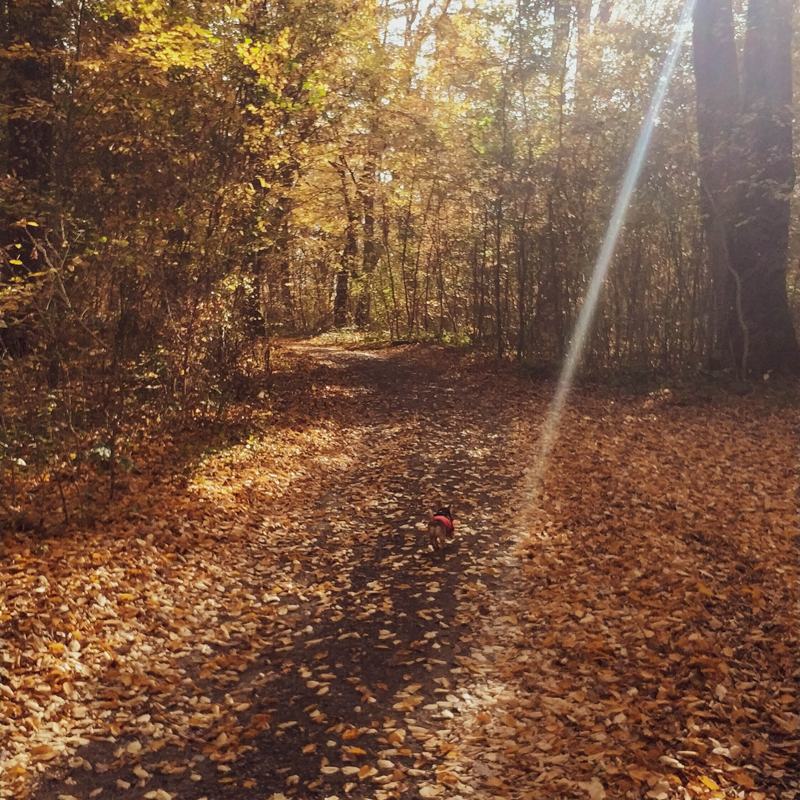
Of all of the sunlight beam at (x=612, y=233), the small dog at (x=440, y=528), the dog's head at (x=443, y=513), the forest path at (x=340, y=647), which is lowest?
the forest path at (x=340, y=647)

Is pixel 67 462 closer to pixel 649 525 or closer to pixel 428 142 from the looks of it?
pixel 649 525

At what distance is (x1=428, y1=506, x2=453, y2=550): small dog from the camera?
21.1 feet

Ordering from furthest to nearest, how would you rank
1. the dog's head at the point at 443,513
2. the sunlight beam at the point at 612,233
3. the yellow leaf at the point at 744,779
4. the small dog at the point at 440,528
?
the sunlight beam at the point at 612,233 → the dog's head at the point at 443,513 → the small dog at the point at 440,528 → the yellow leaf at the point at 744,779

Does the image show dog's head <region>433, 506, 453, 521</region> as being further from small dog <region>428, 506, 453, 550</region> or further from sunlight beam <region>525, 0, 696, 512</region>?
sunlight beam <region>525, 0, 696, 512</region>

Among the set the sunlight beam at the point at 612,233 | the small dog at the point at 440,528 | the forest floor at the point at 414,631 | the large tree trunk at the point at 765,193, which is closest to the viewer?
the forest floor at the point at 414,631

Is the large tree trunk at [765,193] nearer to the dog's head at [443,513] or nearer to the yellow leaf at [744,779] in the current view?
the dog's head at [443,513]

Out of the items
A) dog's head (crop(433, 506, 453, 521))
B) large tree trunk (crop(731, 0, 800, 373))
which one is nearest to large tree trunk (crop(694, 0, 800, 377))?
Result: large tree trunk (crop(731, 0, 800, 373))

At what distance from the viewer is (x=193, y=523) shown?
712 centimetres

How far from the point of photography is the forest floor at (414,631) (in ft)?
12.5

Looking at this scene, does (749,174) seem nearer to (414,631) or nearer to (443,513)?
(443,513)

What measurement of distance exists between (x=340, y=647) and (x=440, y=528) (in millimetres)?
1670

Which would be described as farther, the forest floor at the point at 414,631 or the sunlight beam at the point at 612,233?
the sunlight beam at the point at 612,233

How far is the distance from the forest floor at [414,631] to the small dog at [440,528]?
6.1 inches

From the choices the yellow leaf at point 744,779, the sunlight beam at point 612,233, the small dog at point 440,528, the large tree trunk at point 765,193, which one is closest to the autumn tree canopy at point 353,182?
the large tree trunk at point 765,193
